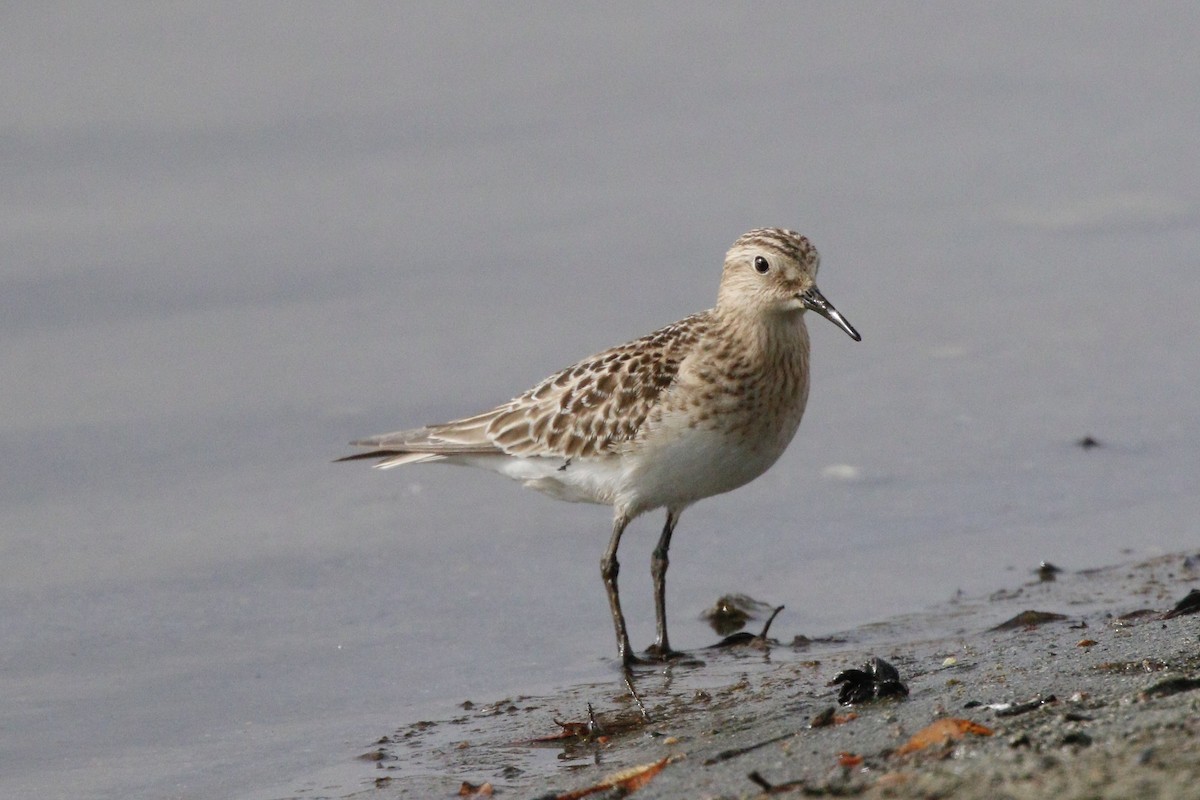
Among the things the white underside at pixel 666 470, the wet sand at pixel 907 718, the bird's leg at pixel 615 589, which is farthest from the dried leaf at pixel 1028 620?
the bird's leg at pixel 615 589

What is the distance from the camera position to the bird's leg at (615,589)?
7051 mm

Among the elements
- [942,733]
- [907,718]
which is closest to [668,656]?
[907,718]

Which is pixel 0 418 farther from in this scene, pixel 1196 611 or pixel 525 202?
pixel 1196 611

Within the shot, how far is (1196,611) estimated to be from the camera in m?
6.14

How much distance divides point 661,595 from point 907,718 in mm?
2417

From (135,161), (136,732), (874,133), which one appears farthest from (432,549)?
(874,133)

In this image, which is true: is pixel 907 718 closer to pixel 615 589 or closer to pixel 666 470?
pixel 666 470

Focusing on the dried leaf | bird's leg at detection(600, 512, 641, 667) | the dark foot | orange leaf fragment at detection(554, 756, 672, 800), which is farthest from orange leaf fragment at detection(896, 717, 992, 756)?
bird's leg at detection(600, 512, 641, 667)

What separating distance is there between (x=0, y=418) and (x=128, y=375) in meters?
0.72

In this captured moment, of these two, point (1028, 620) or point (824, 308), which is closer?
point (1028, 620)

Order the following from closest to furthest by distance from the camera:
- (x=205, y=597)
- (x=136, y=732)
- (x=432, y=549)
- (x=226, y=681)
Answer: (x=136, y=732), (x=226, y=681), (x=205, y=597), (x=432, y=549)

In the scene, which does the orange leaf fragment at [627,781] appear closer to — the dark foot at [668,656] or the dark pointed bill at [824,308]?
the dark foot at [668,656]

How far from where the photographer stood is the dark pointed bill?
691 centimetres

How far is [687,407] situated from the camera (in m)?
7.09
